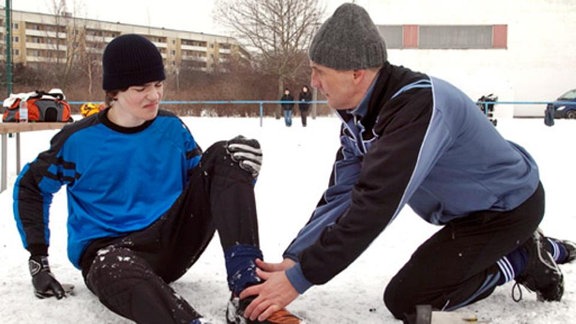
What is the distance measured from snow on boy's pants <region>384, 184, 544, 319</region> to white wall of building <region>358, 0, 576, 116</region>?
92.5 ft

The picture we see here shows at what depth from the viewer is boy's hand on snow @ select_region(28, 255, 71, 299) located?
207 centimetres

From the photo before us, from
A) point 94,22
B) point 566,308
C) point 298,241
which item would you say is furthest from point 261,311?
point 94,22

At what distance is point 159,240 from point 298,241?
18.5 inches

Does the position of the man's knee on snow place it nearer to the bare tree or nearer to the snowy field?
the snowy field

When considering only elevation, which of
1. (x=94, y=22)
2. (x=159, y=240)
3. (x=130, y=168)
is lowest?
(x=159, y=240)

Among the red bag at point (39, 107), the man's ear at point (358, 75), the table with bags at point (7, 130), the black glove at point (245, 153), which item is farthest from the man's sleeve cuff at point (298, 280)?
the red bag at point (39, 107)

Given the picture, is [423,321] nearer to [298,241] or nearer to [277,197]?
[298,241]

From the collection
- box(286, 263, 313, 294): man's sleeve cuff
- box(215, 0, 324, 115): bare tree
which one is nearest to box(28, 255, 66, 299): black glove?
box(286, 263, 313, 294): man's sleeve cuff

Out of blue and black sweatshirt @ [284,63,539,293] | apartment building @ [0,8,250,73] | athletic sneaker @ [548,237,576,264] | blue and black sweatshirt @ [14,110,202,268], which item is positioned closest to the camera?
blue and black sweatshirt @ [284,63,539,293]

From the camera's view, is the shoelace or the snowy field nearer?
the snowy field

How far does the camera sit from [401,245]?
3027mm

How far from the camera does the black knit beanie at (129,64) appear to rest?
6.54 ft

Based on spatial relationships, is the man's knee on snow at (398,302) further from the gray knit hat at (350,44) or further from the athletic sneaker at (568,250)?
the athletic sneaker at (568,250)

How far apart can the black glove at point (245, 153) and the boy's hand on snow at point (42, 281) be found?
81cm
